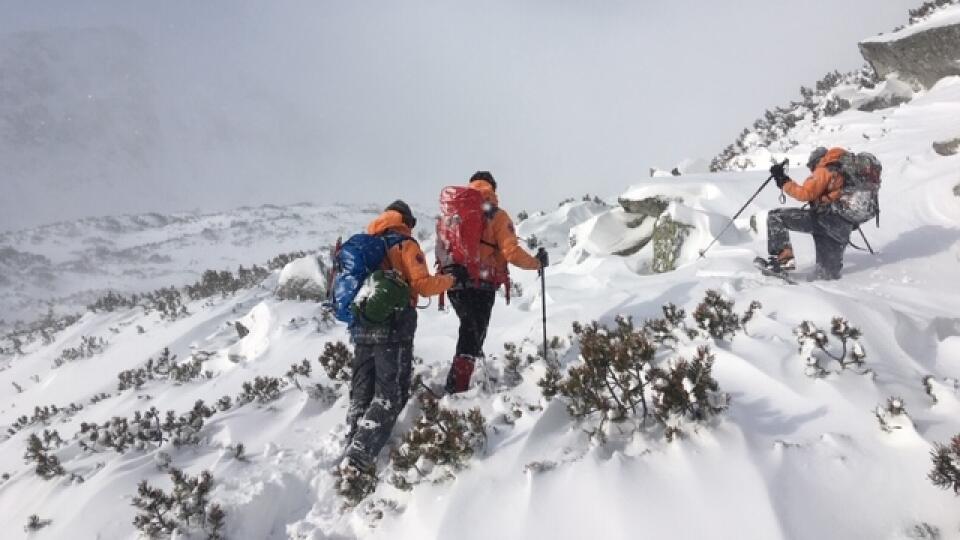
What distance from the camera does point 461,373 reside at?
486 centimetres

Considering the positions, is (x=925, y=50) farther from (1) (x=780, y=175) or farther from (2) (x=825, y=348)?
(2) (x=825, y=348)

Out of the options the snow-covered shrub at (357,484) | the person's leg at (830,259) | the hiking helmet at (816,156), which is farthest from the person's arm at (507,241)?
the hiking helmet at (816,156)

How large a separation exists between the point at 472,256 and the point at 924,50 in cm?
1458

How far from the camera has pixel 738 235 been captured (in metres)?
8.23

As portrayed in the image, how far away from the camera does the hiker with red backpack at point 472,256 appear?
4695mm

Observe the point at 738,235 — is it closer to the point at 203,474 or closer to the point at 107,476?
the point at 203,474

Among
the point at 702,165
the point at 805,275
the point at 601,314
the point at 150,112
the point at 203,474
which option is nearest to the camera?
the point at 203,474

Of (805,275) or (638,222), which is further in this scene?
(638,222)

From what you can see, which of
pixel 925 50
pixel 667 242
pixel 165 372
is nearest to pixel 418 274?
pixel 667 242

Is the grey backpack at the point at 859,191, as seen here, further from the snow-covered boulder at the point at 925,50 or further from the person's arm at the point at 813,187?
the snow-covered boulder at the point at 925,50

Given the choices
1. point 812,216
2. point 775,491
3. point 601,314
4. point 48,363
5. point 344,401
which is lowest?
point 48,363

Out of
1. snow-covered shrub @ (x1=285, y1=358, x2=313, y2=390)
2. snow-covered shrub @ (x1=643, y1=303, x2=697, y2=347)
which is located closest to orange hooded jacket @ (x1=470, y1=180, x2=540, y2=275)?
snow-covered shrub @ (x1=643, y1=303, x2=697, y2=347)

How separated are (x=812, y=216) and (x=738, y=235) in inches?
78.3

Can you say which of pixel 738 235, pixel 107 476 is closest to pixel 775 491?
pixel 107 476
